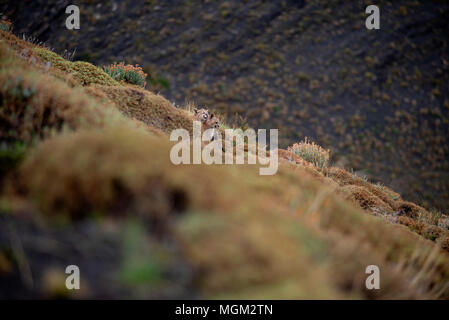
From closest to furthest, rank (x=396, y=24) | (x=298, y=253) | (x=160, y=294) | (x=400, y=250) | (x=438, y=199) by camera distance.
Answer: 1. (x=160, y=294)
2. (x=298, y=253)
3. (x=400, y=250)
4. (x=438, y=199)
5. (x=396, y=24)

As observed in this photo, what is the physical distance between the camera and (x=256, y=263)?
1.97 meters

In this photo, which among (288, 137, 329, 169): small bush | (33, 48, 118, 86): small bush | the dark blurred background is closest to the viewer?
(33, 48, 118, 86): small bush

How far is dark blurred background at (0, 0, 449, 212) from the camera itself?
774 inches

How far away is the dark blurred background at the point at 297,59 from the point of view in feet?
64.5

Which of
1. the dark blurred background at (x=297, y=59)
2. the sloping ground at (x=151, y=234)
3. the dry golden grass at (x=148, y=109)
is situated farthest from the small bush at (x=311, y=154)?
the dark blurred background at (x=297, y=59)

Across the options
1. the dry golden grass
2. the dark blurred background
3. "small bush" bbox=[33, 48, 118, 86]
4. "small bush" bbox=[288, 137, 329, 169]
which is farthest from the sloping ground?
the dark blurred background

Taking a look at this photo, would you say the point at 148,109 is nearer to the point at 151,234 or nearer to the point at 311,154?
the point at 151,234

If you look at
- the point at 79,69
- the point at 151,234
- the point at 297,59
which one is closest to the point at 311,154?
the point at 79,69

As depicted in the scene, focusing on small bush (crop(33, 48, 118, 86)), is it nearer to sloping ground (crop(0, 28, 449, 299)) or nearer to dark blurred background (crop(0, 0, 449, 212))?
sloping ground (crop(0, 28, 449, 299))

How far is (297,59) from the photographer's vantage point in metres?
22.0

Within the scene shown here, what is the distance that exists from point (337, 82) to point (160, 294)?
2216 centimetres

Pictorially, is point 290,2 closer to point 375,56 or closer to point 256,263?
point 375,56

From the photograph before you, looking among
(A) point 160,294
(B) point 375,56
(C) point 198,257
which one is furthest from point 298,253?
(B) point 375,56

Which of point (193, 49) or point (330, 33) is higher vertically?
point (330, 33)
